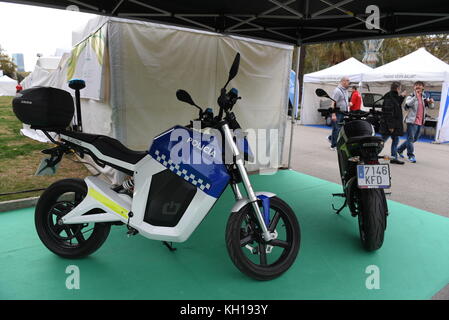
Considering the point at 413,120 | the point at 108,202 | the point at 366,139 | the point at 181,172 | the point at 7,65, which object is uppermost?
the point at 7,65

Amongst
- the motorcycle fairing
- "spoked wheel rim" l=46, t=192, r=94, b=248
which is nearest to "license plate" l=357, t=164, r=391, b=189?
the motorcycle fairing

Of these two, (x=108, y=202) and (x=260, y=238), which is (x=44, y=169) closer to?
(x=108, y=202)

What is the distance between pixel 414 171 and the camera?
6.34 metres

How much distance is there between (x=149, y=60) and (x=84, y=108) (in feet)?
6.68

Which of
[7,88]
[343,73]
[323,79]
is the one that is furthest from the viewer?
[7,88]

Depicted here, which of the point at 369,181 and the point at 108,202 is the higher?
the point at 369,181

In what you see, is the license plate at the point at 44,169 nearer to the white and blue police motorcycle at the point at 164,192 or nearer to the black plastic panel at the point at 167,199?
the white and blue police motorcycle at the point at 164,192

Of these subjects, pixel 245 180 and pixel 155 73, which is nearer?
pixel 245 180

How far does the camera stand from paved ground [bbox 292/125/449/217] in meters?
4.57

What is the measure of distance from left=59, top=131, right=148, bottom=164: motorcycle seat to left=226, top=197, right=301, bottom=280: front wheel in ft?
2.88

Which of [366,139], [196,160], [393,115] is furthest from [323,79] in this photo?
[196,160]

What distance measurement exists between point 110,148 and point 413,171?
603 centimetres

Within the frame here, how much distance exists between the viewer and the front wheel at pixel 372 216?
9.06 ft
